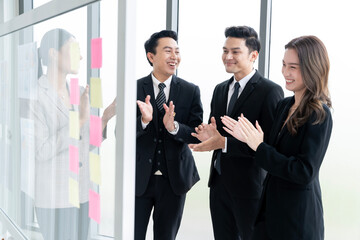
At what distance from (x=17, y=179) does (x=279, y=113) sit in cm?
135

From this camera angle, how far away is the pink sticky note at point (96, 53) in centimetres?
104

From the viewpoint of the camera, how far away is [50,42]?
55.7 inches

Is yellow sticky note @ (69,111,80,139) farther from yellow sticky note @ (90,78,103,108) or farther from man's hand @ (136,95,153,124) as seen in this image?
man's hand @ (136,95,153,124)

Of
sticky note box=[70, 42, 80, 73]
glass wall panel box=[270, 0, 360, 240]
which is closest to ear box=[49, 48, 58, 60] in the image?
sticky note box=[70, 42, 80, 73]

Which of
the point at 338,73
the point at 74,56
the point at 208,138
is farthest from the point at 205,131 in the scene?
the point at 338,73

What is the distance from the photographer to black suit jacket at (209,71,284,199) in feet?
6.73

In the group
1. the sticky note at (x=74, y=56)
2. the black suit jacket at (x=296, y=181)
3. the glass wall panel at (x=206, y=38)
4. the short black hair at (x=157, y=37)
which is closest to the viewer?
the sticky note at (x=74, y=56)

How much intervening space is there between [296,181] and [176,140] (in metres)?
0.89

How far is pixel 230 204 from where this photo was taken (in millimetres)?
2141

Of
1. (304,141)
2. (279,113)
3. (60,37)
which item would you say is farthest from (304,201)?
(60,37)

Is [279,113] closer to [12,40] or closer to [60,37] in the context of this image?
[60,37]

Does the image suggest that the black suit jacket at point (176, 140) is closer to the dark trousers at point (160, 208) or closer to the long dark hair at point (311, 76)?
the dark trousers at point (160, 208)

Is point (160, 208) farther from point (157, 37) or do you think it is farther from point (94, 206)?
point (94, 206)

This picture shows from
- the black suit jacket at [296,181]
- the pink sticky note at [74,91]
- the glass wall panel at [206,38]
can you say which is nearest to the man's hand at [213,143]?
the black suit jacket at [296,181]
